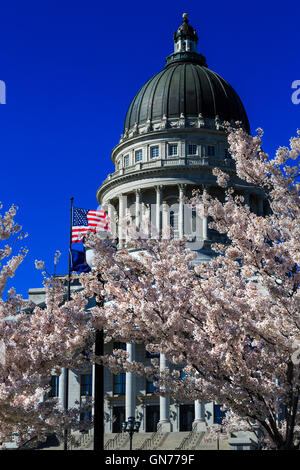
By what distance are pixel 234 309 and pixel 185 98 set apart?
253ft

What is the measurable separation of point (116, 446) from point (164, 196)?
40123 mm

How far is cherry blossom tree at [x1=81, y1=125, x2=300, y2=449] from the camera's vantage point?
15961mm

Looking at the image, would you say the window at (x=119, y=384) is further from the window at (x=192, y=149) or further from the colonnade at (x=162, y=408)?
the window at (x=192, y=149)

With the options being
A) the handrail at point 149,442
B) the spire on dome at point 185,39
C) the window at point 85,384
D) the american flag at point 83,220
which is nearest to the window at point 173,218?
the window at point 85,384

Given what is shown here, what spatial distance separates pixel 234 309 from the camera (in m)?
16.3

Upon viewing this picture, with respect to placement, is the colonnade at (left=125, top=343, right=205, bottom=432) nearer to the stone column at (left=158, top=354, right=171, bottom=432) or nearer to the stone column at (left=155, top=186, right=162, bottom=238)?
the stone column at (left=158, top=354, right=171, bottom=432)

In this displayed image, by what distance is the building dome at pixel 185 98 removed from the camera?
9094 centimetres

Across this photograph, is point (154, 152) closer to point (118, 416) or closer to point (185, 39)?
point (185, 39)

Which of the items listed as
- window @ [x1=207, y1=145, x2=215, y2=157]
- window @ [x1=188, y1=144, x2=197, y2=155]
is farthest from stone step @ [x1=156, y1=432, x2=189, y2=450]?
window @ [x1=207, y1=145, x2=215, y2=157]

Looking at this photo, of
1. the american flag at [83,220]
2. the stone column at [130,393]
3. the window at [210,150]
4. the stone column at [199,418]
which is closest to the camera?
the american flag at [83,220]

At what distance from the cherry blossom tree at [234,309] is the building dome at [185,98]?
7394cm

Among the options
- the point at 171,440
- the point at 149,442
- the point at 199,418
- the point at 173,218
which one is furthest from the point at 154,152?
the point at 149,442
